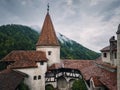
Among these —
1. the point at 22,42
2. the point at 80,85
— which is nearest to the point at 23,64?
the point at 80,85

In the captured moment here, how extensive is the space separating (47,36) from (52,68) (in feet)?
22.1

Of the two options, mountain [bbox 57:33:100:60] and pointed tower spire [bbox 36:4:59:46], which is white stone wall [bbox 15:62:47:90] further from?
mountain [bbox 57:33:100:60]

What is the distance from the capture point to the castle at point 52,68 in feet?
96.8

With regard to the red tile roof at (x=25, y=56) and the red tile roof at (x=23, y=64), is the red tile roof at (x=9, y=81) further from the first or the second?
the red tile roof at (x=25, y=56)

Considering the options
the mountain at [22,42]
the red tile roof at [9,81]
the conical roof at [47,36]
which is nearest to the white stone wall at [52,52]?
the conical roof at [47,36]

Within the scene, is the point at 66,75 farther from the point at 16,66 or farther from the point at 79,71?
the point at 16,66

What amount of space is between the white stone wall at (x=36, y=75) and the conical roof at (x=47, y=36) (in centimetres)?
487

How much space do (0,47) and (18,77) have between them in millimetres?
38209

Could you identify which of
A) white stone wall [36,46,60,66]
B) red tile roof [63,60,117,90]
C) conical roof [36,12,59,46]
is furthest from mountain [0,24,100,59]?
red tile roof [63,60,117,90]

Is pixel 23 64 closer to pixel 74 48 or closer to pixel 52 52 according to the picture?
pixel 52 52

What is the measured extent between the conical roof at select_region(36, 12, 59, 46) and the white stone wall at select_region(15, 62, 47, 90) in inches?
192

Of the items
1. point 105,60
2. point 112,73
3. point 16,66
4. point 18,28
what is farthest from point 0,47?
point 18,28

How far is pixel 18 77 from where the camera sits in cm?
2995

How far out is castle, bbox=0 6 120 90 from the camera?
2950cm
